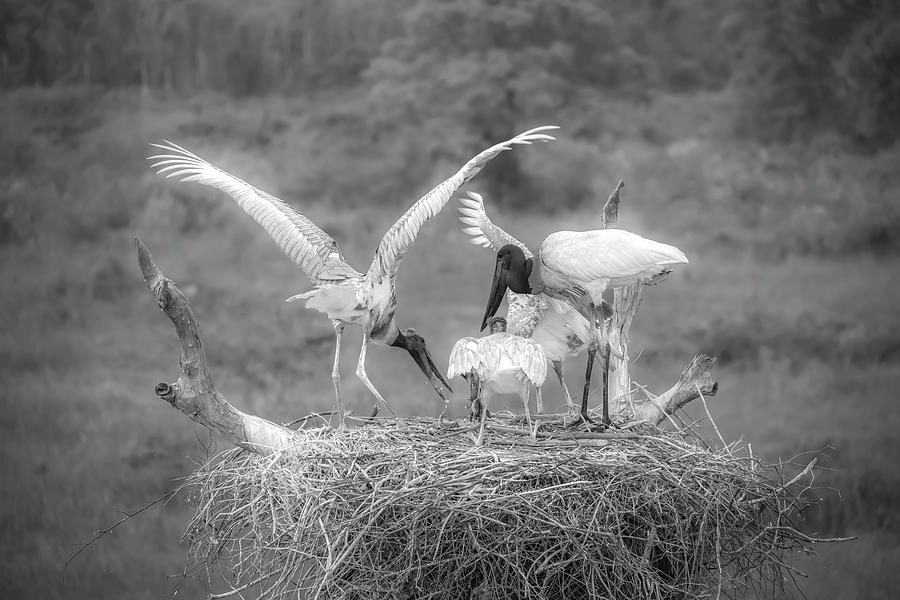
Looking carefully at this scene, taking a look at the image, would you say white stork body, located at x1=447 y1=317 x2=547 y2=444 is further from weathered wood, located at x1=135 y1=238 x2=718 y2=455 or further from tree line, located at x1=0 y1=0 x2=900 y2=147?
tree line, located at x1=0 y1=0 x2=900 y2=147

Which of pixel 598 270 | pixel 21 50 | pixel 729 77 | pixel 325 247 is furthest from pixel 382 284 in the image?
pixel 21 50

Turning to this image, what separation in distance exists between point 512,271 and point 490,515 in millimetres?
1325

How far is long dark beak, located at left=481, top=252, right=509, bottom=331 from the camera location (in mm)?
5156

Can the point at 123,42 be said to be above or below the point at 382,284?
above

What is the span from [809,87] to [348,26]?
3930mm

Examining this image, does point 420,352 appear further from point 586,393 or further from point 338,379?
point 586,393

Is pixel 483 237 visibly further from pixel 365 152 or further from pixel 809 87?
pixel 809 87

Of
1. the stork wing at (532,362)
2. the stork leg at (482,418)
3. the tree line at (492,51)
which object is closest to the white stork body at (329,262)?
the stork leg at (482,418)

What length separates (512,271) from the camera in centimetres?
514

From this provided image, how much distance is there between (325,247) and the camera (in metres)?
5.33

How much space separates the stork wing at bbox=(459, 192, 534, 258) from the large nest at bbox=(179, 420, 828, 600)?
3.72ft

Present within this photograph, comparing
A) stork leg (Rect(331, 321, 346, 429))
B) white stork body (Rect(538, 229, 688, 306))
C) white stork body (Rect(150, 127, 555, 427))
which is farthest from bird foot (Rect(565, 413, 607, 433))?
stork leg (Rect(331, 321, 346, 429))

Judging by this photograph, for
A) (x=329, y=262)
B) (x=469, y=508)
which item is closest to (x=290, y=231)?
(x=329, y=262)

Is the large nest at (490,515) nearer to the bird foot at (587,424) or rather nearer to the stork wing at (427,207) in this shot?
the bird foot at (587,424)
